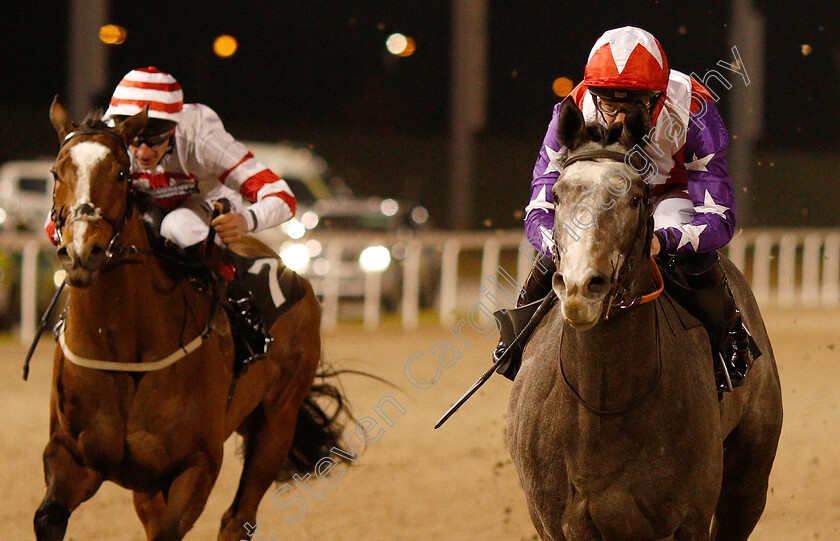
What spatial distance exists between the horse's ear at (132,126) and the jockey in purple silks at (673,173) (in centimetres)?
141

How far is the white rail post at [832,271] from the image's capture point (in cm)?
1568

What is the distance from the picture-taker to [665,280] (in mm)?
3391

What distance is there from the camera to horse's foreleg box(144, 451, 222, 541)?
12.2 ft

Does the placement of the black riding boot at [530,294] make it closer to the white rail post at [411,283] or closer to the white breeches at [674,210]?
the white breeches at [674,210]

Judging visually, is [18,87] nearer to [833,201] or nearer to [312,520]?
[833,201]

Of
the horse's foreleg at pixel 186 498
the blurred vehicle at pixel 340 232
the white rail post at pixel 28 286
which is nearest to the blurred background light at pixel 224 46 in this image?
the blurred vehicle at pixel 340 232

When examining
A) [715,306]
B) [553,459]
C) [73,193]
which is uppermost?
[73,193]

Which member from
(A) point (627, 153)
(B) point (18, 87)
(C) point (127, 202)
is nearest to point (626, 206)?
(A) point (627, 153)

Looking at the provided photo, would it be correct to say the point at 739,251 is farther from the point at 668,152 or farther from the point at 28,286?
the point at 668,152

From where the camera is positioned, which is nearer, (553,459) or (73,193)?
(553,459)

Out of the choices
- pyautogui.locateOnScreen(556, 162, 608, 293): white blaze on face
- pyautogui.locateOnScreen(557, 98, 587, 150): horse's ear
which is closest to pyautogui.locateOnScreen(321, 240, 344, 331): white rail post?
pyautogui.locateOnScreen(557, 98, 587, 150): horse's ear

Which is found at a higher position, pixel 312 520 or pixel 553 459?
pixel 553 459

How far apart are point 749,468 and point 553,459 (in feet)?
3.67

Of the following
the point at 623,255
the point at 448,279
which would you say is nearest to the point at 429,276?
the point at 448,279
